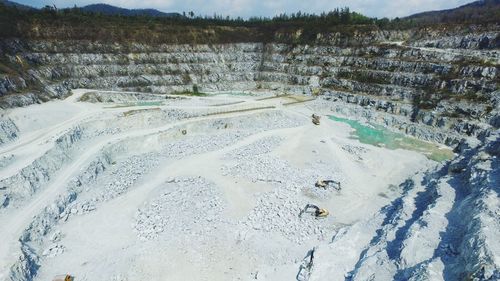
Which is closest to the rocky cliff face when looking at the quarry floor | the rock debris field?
the quarry floor

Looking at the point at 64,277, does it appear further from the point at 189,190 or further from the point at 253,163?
the point at 253,163

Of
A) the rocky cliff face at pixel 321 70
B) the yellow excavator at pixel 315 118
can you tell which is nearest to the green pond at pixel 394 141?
the rocky cliff face at pixel 321 70

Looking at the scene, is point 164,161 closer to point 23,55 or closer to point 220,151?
point 220,151

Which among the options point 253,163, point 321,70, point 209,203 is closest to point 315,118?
point 253,163

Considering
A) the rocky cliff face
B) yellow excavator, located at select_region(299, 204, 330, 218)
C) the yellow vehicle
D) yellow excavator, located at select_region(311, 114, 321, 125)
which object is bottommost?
the yellow vehicle

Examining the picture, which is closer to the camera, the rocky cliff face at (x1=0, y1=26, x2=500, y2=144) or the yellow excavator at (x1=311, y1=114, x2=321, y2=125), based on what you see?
the rocky cliff face at (x1=0, y1=26, x2=500, y2=144)

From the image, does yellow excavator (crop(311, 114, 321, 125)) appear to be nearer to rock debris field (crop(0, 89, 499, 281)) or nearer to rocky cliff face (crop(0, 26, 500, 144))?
rock debris field (crop(0, 89, 499, 281))
